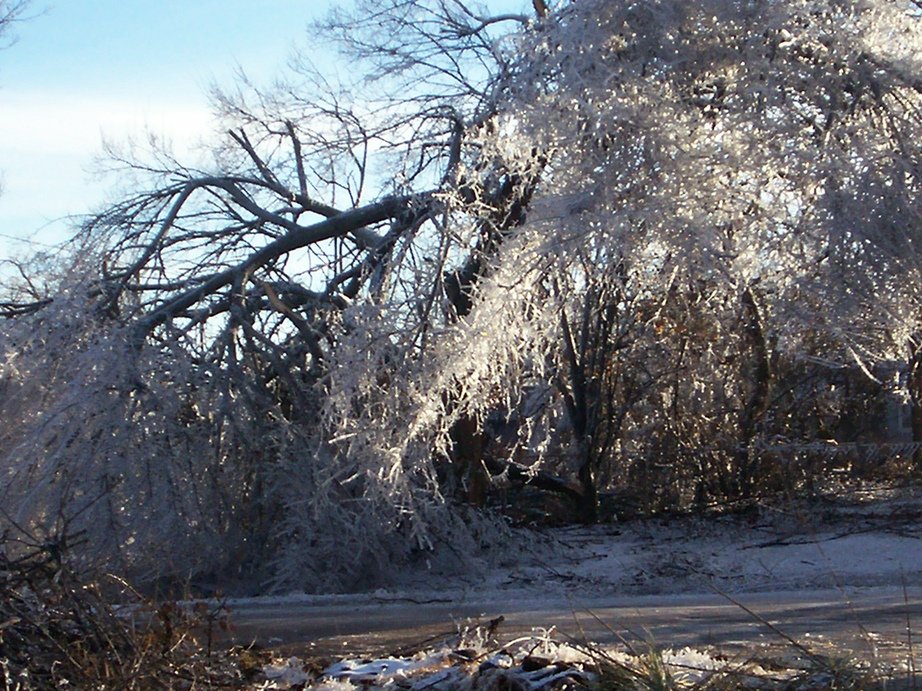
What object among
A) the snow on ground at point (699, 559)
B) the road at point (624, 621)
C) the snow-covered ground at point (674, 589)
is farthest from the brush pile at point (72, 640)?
the snow on ground at point (699, 559)

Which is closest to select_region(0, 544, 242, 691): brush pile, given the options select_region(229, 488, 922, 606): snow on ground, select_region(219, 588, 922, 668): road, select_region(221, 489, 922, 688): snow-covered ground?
select_region(221, 489, 922, 688): snow-covered ground

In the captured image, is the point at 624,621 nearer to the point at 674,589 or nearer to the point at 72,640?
the point at 674,589

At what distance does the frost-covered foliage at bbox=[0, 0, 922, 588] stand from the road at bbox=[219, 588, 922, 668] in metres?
0.91

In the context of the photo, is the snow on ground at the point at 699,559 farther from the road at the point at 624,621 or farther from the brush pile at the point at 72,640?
the brush pile at the point at 72,640

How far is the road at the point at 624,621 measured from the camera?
6512 mm

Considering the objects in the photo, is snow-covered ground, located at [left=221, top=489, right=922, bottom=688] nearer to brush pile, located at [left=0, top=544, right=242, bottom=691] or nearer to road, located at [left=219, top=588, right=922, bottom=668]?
road, located at [left=219, top=588, right=922, bottom=668]

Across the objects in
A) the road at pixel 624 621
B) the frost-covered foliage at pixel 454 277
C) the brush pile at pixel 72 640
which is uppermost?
the frost-covered foliage at pixel 454 277

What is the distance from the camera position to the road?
6.51 meters

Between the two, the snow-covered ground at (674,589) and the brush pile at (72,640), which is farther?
the snow-covered ground at (674,589)

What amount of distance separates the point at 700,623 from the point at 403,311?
122 inches

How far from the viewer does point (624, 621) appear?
7445 millimetres

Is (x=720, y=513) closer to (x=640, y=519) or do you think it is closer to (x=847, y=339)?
(x=640, y=519)

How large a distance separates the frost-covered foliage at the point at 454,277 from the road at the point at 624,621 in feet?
2.97

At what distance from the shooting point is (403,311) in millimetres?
8758
